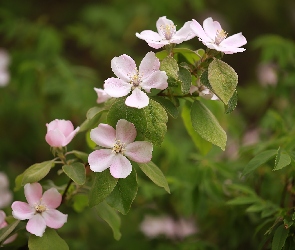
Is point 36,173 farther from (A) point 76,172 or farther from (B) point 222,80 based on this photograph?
(B) point 222,80

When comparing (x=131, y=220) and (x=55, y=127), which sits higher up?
(x=55, y=127)

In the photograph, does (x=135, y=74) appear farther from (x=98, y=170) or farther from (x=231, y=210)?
(x=231, y=210)

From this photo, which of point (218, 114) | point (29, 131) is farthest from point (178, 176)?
point (29, 131)

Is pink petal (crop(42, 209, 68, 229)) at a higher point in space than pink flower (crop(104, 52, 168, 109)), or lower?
lower

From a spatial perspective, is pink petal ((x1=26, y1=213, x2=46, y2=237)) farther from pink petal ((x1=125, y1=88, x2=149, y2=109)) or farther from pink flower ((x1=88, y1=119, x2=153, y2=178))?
pink petal ((x1=125, y1=88, x2=149, y2=109))

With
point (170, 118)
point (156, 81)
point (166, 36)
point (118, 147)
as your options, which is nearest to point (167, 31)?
point (166, 36)

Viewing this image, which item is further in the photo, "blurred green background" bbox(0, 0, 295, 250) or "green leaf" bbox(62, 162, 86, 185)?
"blurred green background" bbox(0, 0, 295, 250)

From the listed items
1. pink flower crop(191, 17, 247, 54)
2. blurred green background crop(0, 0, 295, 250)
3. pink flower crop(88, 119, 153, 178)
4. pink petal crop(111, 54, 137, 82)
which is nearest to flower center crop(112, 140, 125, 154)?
pink flower crop(88, 119, 153, 178)
